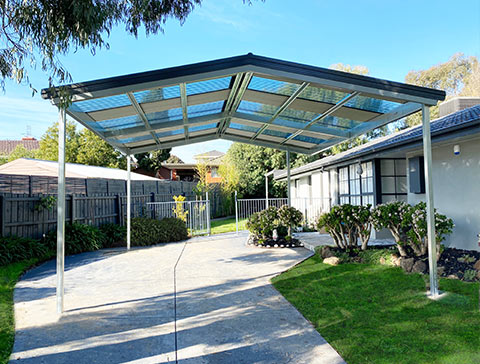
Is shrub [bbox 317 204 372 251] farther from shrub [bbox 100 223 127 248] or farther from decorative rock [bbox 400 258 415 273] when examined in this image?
shrub [bbox 100 223 127 248]

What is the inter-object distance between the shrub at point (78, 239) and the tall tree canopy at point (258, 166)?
1750cm

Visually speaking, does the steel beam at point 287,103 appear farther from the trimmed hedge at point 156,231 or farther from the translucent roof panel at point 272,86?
the trimmed hedge at point 156,231

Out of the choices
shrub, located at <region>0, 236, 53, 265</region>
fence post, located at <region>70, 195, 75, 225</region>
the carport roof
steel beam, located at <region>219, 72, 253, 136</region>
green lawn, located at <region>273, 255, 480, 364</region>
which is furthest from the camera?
fence post, located at <region>70, 195, 75, 225</region>

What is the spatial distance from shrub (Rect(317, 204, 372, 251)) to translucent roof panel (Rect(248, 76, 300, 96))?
349cm

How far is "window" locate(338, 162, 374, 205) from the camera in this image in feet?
34.6

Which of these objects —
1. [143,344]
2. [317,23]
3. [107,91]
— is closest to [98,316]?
[143,344]

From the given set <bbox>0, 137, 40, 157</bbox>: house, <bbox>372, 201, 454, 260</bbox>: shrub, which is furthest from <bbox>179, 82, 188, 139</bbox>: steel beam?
<bbox>0, 137, 40, 157</bbox>: house

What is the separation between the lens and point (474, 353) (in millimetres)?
3449

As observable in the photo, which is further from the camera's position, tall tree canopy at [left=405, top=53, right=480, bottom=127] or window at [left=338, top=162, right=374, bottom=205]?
tall tree canopy at [left=405, top=53, right=480, bottom=127]

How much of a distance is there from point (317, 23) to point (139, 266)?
1311 centimetres

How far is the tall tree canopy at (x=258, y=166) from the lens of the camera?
1117 inches

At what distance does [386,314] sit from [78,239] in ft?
29.6

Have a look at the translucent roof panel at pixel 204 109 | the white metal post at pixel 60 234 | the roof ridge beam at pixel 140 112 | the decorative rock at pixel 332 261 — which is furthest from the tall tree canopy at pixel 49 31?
the decorative rock at pixel 332 261

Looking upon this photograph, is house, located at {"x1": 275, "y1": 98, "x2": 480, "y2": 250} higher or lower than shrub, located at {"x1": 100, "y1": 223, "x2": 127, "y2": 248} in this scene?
higher
